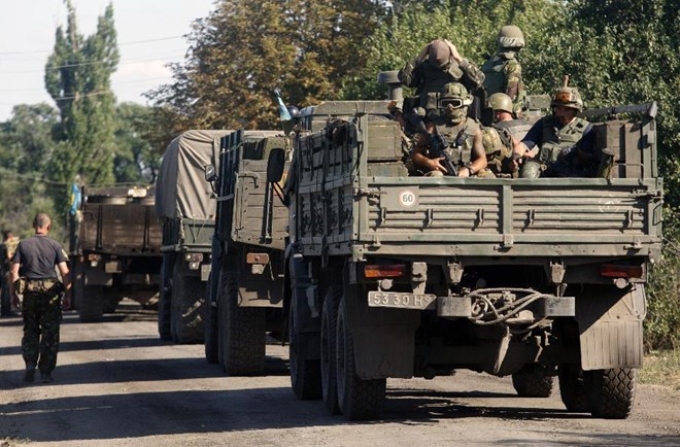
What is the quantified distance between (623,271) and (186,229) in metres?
12.5

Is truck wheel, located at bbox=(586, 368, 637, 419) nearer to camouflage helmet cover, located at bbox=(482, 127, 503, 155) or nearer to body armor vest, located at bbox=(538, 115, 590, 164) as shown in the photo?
body armor vest, located at bbox=(538, 115, 590, 164)

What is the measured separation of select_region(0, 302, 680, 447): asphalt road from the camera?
452 inches

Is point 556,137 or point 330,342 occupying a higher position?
point 556,137

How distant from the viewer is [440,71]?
1372 centimetres

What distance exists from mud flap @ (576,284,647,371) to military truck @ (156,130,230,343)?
11.0 meters

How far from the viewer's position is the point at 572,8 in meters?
24.5

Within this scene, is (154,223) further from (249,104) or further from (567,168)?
(567,168)

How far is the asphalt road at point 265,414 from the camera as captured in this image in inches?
452

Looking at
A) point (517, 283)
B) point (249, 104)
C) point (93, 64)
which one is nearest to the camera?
point (517, 283)

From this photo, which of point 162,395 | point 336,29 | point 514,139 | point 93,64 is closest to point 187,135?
point 162,395

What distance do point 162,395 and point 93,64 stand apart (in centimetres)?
8654

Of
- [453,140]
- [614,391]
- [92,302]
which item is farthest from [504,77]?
[92,302]

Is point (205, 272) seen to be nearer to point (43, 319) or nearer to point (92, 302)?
point (43, 319)

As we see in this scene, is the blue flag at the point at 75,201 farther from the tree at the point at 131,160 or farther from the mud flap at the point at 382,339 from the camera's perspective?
the tree at the point at 131,160
